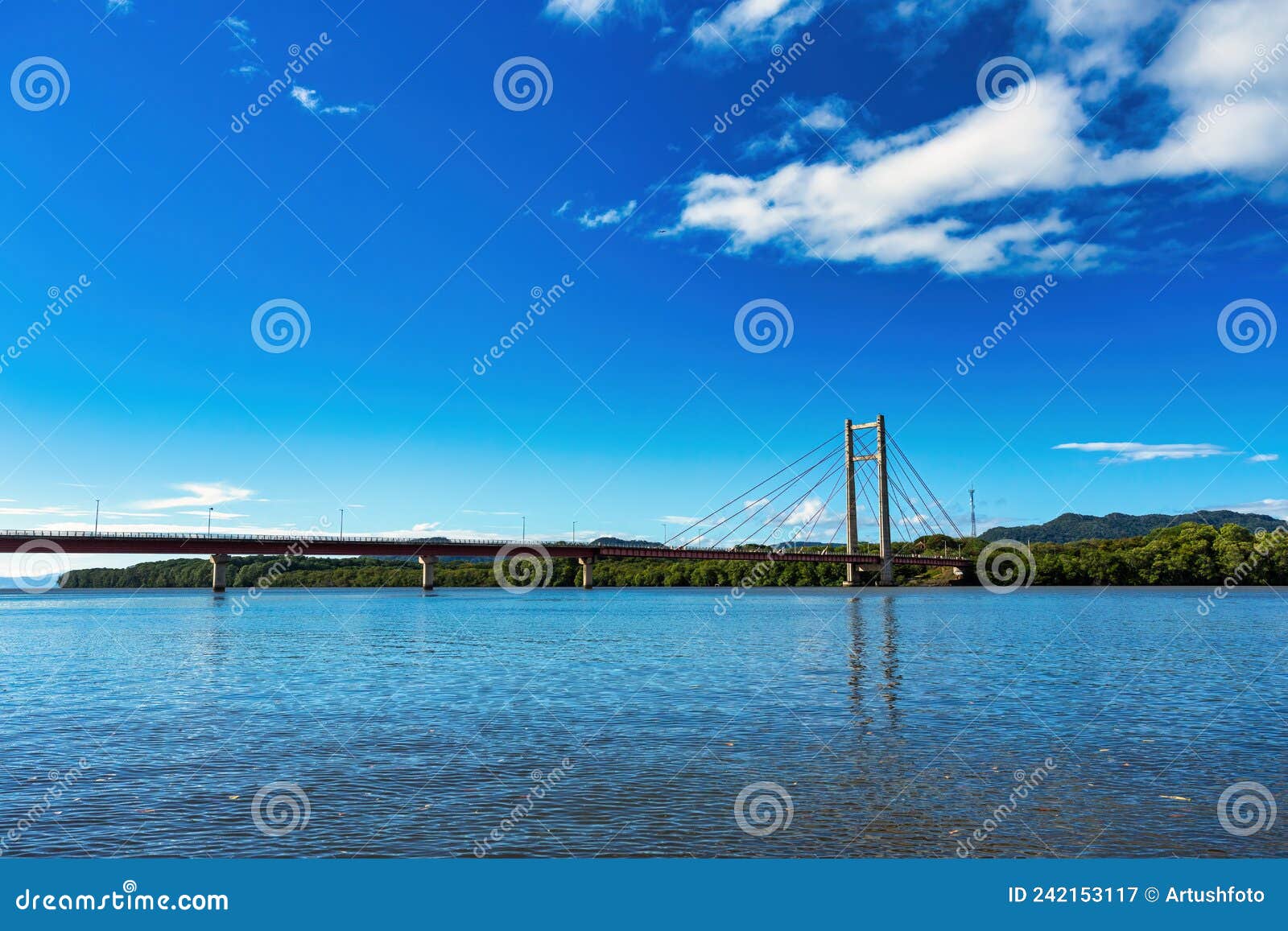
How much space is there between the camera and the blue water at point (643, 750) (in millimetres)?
10992

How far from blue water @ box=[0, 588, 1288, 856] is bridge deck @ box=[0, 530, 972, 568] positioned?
6268 centimetres

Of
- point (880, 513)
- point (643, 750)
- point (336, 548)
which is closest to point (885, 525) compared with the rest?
point (880, 513)

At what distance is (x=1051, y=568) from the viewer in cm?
15662

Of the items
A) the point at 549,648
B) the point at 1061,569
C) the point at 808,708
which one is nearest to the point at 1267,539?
the point at 1061,569

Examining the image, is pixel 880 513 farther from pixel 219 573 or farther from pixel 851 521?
pixel 219 573

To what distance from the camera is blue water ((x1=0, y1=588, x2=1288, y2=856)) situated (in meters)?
11.0

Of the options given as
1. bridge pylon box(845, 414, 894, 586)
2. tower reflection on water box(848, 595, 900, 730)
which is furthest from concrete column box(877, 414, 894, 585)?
tower reflection on water box(848, 595, 900, 730)

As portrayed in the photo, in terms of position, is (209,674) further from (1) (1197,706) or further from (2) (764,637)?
(1) (1197,706)

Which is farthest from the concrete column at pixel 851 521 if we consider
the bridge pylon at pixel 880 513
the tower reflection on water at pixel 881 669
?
the tower reflection on water at pixel 881 669

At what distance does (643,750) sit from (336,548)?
94783mm

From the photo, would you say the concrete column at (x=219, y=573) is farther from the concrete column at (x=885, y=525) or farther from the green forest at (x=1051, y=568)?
the concrete column at (x=885, y=525)

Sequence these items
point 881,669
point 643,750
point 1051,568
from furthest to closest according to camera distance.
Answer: point 1051,568 < point 881,669 < point 643,750

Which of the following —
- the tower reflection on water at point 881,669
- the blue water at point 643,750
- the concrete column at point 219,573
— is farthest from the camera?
the concrete column at point 219,573

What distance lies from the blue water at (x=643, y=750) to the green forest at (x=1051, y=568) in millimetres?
94862
